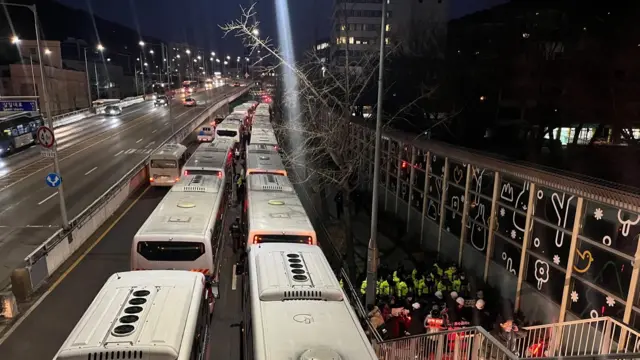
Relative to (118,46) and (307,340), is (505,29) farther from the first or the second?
(118,46)

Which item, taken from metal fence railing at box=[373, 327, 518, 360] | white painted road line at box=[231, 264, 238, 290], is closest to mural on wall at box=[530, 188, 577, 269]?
metal fence railing at box=[373, 327, 518, 360]

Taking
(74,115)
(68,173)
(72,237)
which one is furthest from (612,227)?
(74,115)

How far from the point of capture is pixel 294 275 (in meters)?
8.24

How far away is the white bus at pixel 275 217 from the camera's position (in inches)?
448

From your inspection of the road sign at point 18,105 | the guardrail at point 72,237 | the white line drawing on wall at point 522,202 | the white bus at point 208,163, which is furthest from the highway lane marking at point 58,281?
the white line drawing on wall at point 522,202

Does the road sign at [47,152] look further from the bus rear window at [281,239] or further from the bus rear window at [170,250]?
the bus rear window at [281,239]

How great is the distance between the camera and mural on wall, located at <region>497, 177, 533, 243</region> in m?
11.4

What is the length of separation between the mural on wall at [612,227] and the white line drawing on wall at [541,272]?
1378mm

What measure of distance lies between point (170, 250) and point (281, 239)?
2707 millimetres

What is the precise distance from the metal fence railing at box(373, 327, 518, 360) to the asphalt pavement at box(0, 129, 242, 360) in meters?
3.57

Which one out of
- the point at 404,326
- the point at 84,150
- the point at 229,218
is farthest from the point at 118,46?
the point at 404,326

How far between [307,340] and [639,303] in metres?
6.16

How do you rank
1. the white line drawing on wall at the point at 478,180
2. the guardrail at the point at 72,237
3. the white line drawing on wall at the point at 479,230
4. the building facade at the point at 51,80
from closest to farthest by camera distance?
the guardrail at the point at 72,237 < the white line drawing on wall at the point at 479,230 < the white line drawing on wall at the point at 478,180 < the building facade at the point at 51,80

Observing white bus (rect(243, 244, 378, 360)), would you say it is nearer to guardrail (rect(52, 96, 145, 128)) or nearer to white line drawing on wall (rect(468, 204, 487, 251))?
white line drawing on wall (rect(468, 204, 487, 251))
